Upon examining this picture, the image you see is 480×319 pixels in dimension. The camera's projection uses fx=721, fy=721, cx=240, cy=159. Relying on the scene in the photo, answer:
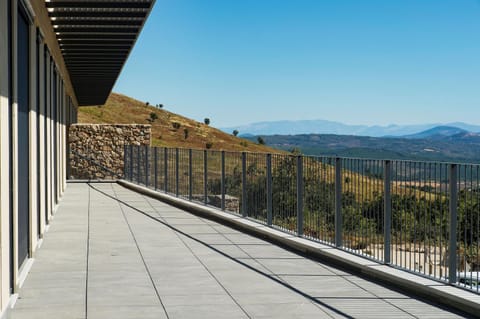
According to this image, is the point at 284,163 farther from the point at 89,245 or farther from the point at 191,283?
the point at 191,283

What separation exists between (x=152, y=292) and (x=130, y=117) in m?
109

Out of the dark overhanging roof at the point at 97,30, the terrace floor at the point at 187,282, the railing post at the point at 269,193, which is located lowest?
the terrace floor at the point at 187,282

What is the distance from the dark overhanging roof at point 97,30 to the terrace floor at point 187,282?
413 cm

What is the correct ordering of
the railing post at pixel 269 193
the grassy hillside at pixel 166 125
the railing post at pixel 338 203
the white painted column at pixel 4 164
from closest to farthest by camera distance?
the white painted column at pixel 4 164, the railing post at pixel 338 203, the railing post at pixel 269 193, the grassy hillside at pixel 166 125

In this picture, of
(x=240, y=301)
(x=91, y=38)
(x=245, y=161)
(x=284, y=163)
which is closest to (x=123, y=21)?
(x=91, y=38)

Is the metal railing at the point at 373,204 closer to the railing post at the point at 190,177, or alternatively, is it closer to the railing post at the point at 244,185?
the railing post at the point at 244,185

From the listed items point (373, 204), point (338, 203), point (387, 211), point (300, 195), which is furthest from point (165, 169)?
point (387, 211)

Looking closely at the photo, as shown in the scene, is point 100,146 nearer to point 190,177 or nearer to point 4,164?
point 190,177

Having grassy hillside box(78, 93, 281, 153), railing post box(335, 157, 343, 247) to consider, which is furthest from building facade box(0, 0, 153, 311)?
grassy hillside box(78, 93, 281, 153)

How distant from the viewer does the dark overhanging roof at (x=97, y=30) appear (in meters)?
13.0

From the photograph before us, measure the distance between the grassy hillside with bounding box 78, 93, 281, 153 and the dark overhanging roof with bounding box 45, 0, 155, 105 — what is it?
72.1 metres

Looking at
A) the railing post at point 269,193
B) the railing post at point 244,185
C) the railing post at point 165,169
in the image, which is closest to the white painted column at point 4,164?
the railing post at point 269,193

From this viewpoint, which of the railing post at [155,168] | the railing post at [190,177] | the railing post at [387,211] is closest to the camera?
the railing post at [387,211]

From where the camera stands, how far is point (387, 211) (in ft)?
29.6
